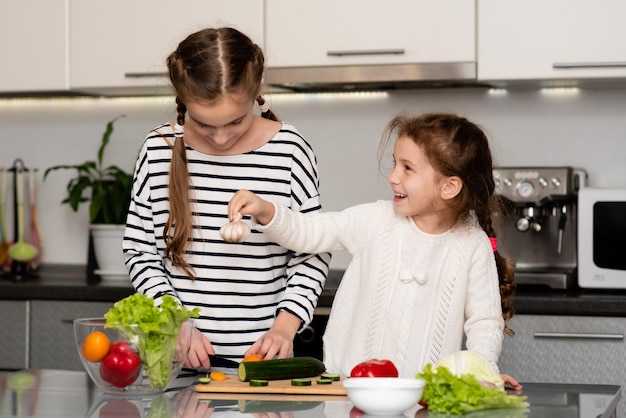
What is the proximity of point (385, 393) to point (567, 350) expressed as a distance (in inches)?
52.2

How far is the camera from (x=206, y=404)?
1362mm

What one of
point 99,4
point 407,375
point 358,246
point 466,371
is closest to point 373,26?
point 99,4

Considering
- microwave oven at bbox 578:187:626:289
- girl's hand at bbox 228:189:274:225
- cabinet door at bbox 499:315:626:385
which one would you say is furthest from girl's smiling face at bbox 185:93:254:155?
microwave oven at bbox 578:187:626:289

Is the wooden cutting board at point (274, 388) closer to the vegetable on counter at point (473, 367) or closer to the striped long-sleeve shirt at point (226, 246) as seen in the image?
the vegetable on counter at point (473, 367)

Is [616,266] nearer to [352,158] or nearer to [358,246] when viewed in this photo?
[352,158]

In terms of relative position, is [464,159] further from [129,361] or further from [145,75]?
[145,75]

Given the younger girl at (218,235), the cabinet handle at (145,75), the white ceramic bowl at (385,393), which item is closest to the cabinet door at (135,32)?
the cabinet handle at (145,75)

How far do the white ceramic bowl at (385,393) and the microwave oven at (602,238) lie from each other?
1.47 meters

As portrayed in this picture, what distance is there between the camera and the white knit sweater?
1697mm

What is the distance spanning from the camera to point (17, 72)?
302 centimetres

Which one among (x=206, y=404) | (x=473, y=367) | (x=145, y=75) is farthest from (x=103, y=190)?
(x=473, y=367)

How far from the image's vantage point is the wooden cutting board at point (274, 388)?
4.69 ft

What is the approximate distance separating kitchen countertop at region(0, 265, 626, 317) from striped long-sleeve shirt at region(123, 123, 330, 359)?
0.72 m

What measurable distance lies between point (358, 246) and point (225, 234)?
392 millimetres
